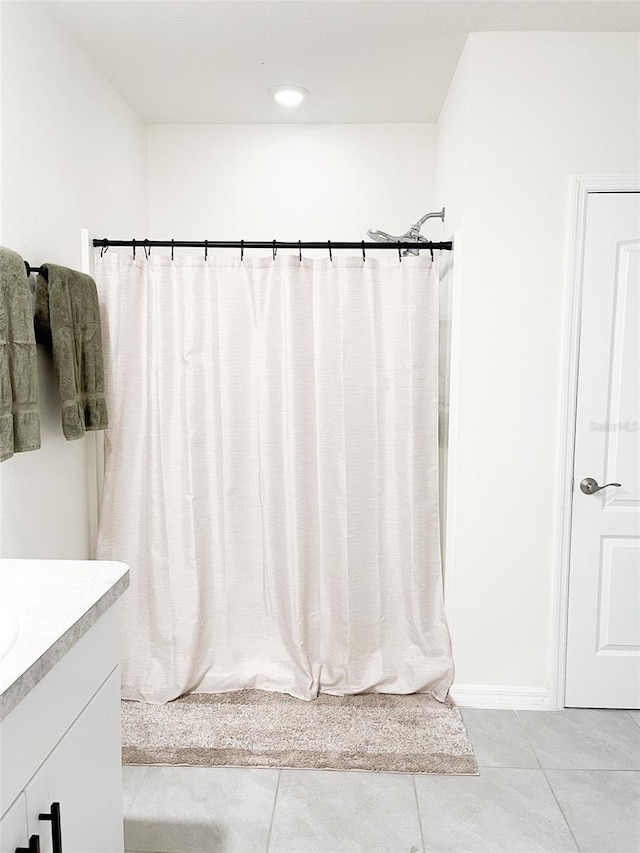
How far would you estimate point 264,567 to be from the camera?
106 inches

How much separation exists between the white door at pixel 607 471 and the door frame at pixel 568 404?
0.02m

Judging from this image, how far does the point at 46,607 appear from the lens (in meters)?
1.24

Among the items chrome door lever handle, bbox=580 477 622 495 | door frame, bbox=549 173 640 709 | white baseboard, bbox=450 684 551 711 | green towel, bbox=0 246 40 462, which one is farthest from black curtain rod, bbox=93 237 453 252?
white baseboard, bbox=450 684 551 711

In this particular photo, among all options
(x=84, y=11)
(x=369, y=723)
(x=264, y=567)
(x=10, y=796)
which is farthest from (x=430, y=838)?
(x=84, y=11)

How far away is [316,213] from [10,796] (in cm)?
289

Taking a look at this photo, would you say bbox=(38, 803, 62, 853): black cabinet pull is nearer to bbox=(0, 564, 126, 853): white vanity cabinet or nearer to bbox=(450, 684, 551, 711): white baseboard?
bbox=(0, 564, 126, 853): white vanity cabinet

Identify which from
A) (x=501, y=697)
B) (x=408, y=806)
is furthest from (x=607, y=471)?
(x=408, y=806)

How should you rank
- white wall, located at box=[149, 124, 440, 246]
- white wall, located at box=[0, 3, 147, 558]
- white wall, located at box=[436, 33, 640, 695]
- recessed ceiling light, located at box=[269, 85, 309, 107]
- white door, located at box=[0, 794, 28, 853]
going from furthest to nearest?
white wall, located at box=[149, 124, 440, 246]
recessed ceiling light, located at box=[269, 85, 309, 107]
white wall, located at box=[436, 33, 640, 695]
white wall, located at box=[0, 3, 147, 558]
white door, located at box=[0, 794, 28, 853]

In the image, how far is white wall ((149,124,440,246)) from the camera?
130 inches

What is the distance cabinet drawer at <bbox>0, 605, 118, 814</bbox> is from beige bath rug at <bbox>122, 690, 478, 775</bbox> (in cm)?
106

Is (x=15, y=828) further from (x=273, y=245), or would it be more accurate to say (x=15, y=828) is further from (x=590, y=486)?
(x=590, y=486)

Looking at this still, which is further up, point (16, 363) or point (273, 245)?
point (273, 245)

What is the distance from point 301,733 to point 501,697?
794mm

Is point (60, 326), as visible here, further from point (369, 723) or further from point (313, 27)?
point (369, 723)
